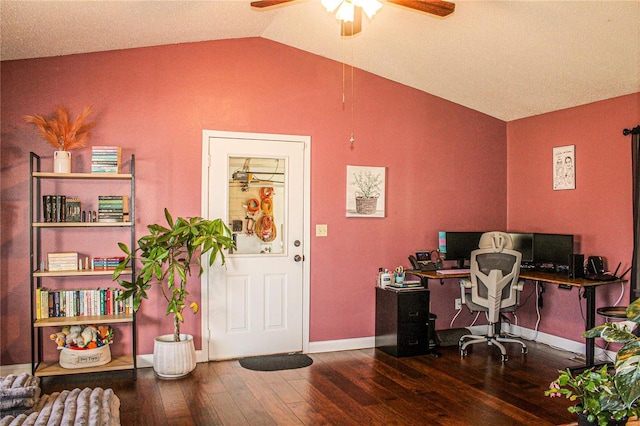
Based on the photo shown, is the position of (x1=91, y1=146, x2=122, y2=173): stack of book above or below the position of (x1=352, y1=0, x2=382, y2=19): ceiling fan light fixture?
below

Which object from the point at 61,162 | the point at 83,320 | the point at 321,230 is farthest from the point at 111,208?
the point at 321,230

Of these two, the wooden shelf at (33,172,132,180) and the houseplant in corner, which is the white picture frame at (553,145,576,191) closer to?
the houseplant in corner

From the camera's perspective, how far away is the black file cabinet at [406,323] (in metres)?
5.00

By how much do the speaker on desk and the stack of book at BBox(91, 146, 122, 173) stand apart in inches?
157

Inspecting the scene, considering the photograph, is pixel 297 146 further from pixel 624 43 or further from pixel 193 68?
pixel 624 43

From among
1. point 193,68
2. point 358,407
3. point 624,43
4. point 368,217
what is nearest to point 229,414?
point 358,407

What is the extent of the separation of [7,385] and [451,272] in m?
3.89

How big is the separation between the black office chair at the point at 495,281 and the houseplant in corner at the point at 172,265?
2336 millimetres

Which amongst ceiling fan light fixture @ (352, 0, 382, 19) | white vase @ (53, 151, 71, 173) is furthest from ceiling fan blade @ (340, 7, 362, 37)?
white vase @ (53, 151, 71, 173)

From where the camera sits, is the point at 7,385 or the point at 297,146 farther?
the point at 297,146

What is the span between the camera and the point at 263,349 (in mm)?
4988

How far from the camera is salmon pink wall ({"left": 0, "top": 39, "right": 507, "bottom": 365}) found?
430cm

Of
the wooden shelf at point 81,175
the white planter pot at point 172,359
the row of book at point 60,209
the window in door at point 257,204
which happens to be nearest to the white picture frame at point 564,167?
the window in door at point 257,204

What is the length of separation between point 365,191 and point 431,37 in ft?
5.44
